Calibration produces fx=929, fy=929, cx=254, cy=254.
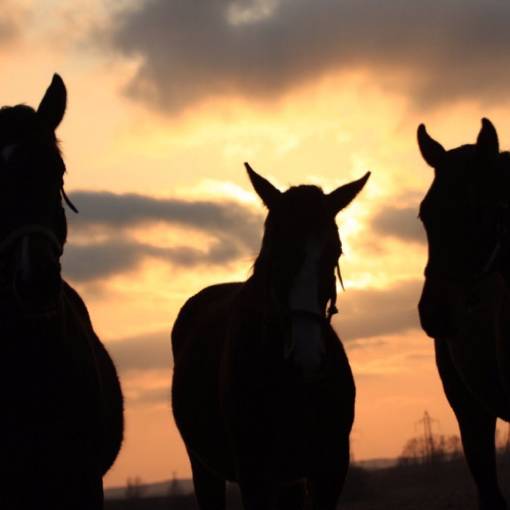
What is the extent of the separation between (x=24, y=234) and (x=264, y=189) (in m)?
2.54

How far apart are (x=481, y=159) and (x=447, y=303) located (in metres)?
1.31

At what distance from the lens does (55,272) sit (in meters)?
5.77

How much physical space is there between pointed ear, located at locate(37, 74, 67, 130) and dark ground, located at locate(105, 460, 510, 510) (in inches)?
469

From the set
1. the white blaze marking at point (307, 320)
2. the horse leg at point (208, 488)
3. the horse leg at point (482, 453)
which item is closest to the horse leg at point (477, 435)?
the horse leg at point (482, 453)

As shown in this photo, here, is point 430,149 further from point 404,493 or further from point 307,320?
point 404,493

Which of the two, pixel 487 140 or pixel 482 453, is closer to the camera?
pixel 487 140

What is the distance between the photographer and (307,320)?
6973 mm

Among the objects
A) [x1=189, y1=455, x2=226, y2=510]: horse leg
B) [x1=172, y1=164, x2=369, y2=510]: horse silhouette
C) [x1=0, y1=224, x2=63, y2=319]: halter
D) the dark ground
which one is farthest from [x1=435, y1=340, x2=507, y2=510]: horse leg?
the dark ground

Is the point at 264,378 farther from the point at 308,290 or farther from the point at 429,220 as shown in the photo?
the point at 429,220

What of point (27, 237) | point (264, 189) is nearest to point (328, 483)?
point (264, 189)

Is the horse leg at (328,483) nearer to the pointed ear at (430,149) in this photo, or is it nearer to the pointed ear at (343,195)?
the pointed ear at (343,195)

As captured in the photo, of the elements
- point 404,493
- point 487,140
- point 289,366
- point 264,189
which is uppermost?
point 487,140

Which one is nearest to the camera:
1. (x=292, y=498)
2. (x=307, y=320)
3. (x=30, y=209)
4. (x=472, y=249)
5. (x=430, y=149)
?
(x=30, y=209)

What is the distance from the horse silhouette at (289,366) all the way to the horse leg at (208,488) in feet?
6.52
